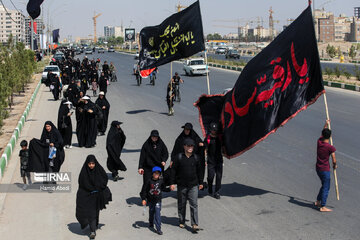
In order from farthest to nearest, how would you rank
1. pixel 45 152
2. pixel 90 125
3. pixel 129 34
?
1. pixel 129 34
2. pixel 90 125
3. pixel 45 152

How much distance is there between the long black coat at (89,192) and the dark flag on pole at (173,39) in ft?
17.9

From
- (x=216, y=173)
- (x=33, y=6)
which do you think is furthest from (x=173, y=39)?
(x=33, y=6)

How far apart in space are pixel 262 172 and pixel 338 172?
61.5 inches

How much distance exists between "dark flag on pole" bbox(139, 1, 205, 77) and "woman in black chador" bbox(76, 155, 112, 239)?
17.9 ft

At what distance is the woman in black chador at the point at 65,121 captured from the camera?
1387cm

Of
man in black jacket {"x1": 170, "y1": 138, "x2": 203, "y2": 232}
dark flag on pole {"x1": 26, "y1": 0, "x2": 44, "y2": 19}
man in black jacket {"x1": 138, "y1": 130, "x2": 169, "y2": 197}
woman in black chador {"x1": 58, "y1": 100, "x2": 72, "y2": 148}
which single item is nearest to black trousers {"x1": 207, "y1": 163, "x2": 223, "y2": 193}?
man in black jacket {"x1": 138, "y1": 130, "x2": 169, "y2": 197}

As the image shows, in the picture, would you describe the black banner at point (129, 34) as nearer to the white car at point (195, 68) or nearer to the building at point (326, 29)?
the building at point (326, 29)

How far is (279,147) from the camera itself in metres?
13.8

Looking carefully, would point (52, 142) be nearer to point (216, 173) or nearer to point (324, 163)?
point (216, 173)

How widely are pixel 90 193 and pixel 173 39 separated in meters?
6.36

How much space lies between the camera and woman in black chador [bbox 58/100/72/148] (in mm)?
13867

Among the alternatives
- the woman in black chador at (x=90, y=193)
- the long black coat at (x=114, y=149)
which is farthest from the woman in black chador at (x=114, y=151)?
the woman in black chador at (x=90, y=193)

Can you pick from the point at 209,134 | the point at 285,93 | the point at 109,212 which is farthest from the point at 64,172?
the point at 285,93

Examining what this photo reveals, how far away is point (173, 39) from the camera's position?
13.0m
